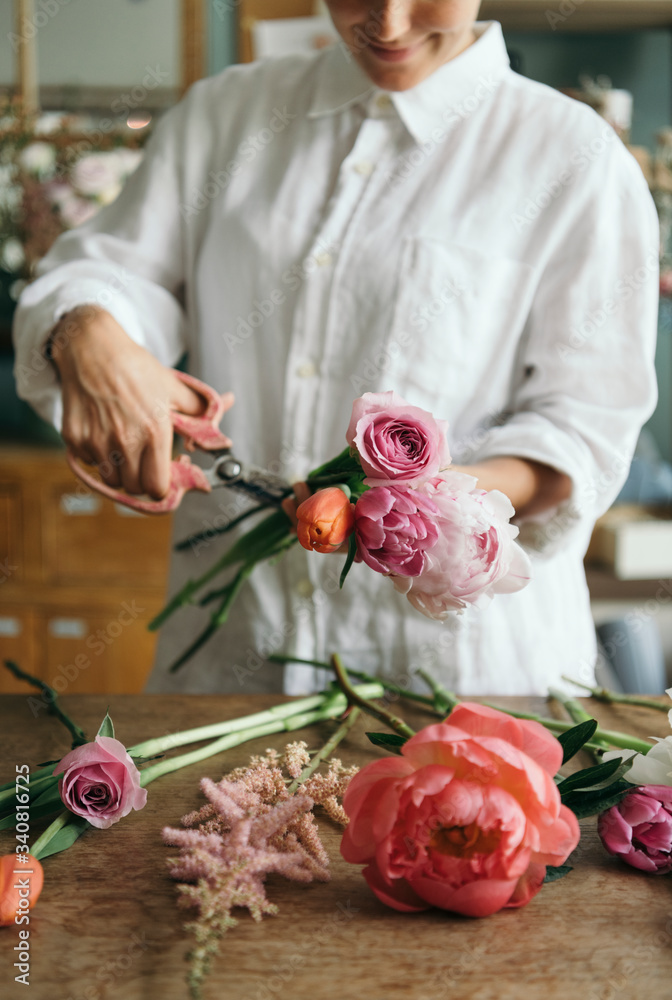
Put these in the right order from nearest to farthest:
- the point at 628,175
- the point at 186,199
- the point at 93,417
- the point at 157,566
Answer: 1. the point at 93,417
2. the point at 628,175
3. the point at 186,199
4. the point at 157,566

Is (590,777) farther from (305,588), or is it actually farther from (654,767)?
(305,588)

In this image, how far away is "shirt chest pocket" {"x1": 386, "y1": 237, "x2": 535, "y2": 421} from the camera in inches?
34.6

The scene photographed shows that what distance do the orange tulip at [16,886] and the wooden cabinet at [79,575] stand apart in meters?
1.47

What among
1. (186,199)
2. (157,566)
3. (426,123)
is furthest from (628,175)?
(157,566)

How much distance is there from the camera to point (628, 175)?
871 mm

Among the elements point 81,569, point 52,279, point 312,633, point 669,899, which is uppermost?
point 52,279

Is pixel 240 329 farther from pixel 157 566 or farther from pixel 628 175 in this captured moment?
pixel 157 566

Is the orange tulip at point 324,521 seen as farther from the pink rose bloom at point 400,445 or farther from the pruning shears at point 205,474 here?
the pruning shears at point 205,474

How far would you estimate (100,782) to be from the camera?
0.51 metres

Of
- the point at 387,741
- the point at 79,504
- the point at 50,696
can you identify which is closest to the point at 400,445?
the point at 387,741

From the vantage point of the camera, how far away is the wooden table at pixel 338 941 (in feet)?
1.37

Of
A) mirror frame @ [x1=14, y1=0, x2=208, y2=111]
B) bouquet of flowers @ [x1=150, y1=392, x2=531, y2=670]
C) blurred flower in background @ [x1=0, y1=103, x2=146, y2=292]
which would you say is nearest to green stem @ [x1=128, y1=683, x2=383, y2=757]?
bouquet of flowers @ [x1=150, y1=392, x2=531, y2=670]

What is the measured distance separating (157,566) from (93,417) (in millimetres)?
1212

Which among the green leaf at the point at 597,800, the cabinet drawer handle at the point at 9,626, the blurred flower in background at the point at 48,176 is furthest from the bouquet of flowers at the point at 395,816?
the blurred flower in background at the point at 48,176
